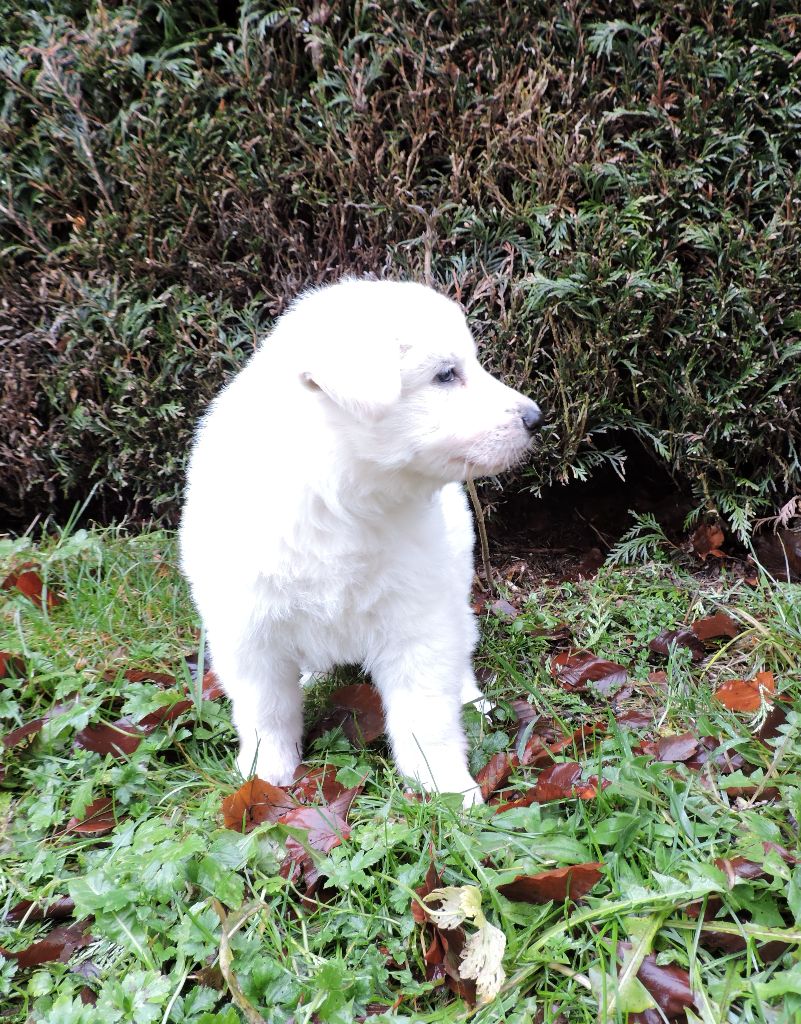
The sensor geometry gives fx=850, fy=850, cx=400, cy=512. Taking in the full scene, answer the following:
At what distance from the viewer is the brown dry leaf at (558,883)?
1753 mm

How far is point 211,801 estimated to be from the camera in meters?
2.16

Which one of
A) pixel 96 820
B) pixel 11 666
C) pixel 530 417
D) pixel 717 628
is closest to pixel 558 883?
pixel 530 417

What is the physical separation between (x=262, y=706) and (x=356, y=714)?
35cm

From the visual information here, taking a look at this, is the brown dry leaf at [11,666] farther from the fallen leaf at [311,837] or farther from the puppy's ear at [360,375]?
the puppy's ear at [360,375]

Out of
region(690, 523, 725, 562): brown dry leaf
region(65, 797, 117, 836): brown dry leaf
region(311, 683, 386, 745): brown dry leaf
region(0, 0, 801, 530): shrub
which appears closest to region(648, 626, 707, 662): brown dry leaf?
region(690, 523, 725, 562): brown dry leaf

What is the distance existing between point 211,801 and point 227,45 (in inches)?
115

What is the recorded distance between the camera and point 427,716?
2.26m

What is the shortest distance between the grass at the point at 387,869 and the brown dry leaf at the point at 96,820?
0.02 metres

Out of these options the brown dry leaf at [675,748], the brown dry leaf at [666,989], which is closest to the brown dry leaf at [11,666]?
the brown dry leaf at [675,748]

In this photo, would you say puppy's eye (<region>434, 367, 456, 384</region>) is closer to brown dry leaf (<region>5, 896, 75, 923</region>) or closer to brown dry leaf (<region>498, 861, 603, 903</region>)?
brown dry leaf (<region>498, 861, 603, 903</region>)

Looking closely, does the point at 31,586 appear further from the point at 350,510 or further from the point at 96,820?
the point at 350,510

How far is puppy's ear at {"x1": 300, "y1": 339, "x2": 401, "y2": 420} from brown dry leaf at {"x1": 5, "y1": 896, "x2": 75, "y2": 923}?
1284 millimetres

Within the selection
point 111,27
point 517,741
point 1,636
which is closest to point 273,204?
point 111,27

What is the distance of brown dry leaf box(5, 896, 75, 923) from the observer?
1913 mm
